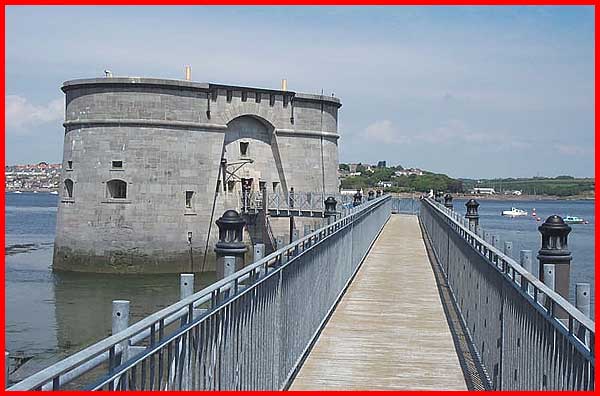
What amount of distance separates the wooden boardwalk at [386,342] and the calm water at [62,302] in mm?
10377

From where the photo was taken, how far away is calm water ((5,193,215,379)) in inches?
952

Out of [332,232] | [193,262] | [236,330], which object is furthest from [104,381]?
[193,262]

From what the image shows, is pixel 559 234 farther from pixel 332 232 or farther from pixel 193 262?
pixel 193 262

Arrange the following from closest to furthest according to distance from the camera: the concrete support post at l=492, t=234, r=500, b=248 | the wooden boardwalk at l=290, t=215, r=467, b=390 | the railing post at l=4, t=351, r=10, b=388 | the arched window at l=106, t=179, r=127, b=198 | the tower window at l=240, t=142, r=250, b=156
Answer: the railing post at l=4, t=351, r=10, b=388
the wooden boardwalk at l=290, t=215, r=467, b=390
the concrete support post at l=492, t=234, r=500, b=248
the arched window at l=106, t=179, r=127, b=198
the tower window at l=240, t=142, r=250, b=156

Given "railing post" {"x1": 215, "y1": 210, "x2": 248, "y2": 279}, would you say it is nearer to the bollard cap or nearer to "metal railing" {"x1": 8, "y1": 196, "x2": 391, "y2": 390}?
"metal railing" {"x1": 8, "y1": 196, "x2": 391, "y2": 390}

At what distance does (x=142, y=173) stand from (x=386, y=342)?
29886 millimetres

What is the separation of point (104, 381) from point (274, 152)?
133ft

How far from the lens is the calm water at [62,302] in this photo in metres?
24.2

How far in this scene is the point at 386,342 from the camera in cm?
943

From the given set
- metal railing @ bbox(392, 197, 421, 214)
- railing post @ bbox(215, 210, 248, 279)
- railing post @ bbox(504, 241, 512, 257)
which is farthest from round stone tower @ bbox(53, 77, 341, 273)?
railing post @ bbox(504, 241, 512, 257)

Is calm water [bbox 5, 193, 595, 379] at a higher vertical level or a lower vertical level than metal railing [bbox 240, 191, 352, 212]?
lower

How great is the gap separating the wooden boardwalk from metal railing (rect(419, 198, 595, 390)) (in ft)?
1.49

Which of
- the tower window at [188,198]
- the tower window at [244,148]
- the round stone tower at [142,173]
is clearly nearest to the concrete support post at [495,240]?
the round stone tower at [142,173]

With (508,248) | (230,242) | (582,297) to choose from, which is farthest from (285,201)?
(582,297)
